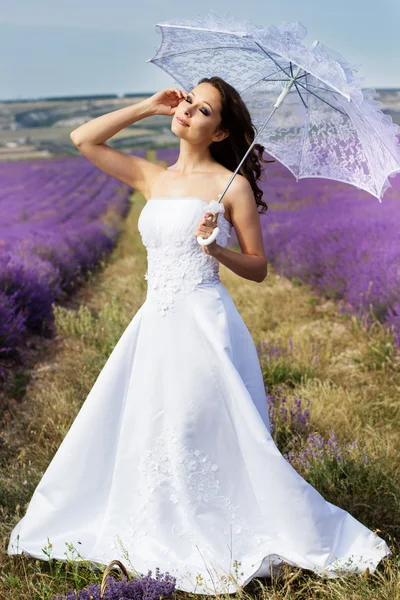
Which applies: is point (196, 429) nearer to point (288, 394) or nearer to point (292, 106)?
point (292, 106)

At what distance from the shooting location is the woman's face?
2.51 m

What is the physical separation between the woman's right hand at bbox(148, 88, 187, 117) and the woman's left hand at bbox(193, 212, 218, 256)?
24.2 inches

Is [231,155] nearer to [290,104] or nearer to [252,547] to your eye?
[290,104]

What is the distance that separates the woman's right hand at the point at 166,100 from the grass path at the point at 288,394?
1665 mm

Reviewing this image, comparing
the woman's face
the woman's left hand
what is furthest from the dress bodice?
the woman's face

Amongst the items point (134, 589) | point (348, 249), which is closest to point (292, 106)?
point (134, 589)

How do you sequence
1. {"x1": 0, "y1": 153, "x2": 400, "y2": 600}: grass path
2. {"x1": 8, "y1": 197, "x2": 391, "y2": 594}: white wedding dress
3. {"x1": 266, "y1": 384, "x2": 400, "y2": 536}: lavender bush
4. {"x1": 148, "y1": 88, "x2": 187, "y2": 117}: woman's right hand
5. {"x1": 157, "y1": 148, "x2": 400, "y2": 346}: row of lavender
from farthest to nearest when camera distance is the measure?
{"x1": 157, "y1": 148, "x2": 400, "y2": 346}: row of lavender → {"x1": 266, "y1": 384, "x2": 400, "y2": 536}: lavender bush → {"x1": 148, "y1": 88, "x2": 187, "y2": 117}: woman's right hand → {"x1": 0, "y1": 153, "x2": 400, "y2": 600}: grass path → {"x1": 8, "y1": 197, "x2": 391, "y2": 594}: white wedding dress

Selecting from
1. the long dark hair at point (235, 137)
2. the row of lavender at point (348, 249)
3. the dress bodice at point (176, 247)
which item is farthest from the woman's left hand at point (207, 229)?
the row of lavender at point (348, 249)

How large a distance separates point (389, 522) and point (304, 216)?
23.3 feet

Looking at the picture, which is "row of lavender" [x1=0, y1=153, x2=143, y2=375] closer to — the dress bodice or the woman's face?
the dress bodice

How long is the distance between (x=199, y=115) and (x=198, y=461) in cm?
124

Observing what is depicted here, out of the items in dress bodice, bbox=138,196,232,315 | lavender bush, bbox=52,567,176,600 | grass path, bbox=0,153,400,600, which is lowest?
grass path, bbox=0,153,400,600

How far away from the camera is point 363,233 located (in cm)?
720

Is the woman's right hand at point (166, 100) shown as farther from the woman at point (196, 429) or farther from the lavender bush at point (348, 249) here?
the lavender bush at point (348, 249)
